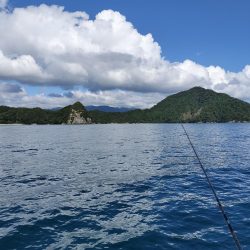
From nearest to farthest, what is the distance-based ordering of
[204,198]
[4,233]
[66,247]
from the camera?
[66,247]
[4,233]
[204,198]

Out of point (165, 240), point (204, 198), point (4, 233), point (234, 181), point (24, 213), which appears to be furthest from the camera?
point (234, 181)

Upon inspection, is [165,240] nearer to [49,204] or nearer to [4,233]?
[4,233]

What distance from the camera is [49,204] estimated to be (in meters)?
22.3

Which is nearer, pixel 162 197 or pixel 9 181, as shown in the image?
pixel 162 197

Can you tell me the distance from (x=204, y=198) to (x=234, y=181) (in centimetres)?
795

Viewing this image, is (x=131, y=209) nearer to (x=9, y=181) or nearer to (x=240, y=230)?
(x=240, y=230)

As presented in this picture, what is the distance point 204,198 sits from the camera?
24078 millimetres

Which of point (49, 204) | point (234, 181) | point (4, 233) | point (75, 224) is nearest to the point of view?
point (4, 233)

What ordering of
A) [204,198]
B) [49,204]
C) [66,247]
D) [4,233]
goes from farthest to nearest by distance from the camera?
[204,198], [49,204], [4,233], [66,247]

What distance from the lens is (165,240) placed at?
15781mm

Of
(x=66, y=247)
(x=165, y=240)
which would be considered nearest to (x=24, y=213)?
(x=66, y=247)

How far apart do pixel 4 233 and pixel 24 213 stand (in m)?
3.49

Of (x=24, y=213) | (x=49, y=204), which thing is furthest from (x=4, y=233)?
(x=49, y=204)

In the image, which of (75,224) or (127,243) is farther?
(75,224)
